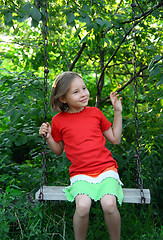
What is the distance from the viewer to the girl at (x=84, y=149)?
215 cm

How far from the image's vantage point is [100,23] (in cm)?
265

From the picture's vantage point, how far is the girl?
7.07 feet

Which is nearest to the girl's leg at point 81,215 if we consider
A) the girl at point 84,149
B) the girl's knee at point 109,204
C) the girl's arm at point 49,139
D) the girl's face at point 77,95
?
the girl at point 84,149

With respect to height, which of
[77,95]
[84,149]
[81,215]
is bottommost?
[81,215]

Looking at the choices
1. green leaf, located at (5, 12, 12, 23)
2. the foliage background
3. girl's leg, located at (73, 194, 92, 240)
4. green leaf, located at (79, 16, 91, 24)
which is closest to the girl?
girl's leg, located at (73, 194, 92, 240)

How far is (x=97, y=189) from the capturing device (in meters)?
2.25

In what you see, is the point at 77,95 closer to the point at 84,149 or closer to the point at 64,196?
the point at 84,149

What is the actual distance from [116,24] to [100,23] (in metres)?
0.77

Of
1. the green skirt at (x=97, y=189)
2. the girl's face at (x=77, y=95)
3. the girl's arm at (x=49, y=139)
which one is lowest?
the green skirt at (x=97, y=189)

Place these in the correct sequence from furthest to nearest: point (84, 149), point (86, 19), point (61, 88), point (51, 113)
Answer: point (51, 113), point (86, 19), point (61, 88), point (84, 149)

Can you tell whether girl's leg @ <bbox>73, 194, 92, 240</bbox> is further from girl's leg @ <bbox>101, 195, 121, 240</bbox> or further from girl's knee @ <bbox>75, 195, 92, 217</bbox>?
girl's leg @ <bbox>101, 195, 121, 240</bbox>

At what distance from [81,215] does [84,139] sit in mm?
614

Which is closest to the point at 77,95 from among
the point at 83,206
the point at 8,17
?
the point at 83,206

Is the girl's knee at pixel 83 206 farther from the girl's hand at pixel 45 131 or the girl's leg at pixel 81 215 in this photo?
the girl's hand at pixel 45 131
